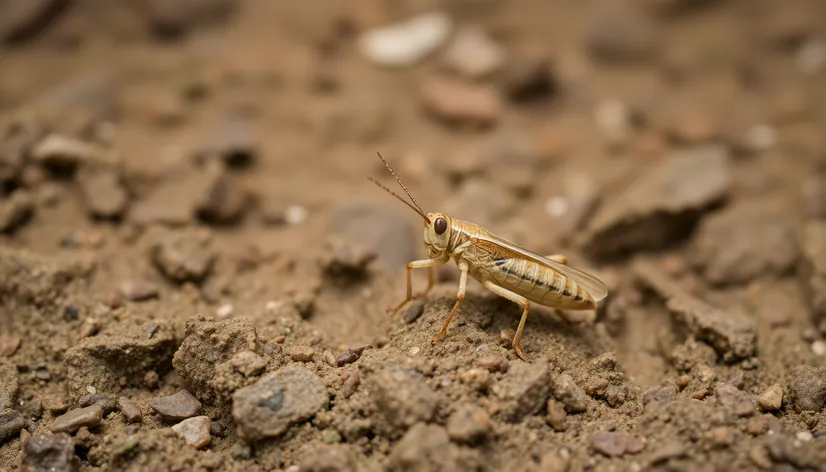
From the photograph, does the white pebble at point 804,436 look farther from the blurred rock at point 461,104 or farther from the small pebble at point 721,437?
the blurred rock at point 461,104

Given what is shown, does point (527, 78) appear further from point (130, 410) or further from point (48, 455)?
point (48, 455)

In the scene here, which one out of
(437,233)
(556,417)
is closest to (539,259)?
(437,233)

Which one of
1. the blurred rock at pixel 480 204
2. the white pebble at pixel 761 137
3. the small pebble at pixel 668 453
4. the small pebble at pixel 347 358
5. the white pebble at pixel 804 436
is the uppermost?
the white pebble at pixel 761 137

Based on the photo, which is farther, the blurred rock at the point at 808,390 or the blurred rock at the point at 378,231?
the blurred rock at the point at 378,231

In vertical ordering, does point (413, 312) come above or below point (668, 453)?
below

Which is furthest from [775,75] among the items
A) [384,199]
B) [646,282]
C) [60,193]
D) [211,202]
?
[60,193]

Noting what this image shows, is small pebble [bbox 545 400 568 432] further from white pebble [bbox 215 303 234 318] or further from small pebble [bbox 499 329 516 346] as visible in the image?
white pebble [bbox 215 303 234 318]

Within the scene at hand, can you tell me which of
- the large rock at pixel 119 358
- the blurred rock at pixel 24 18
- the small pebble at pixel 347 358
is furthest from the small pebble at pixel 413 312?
the blurred rock at pixel 24 18
